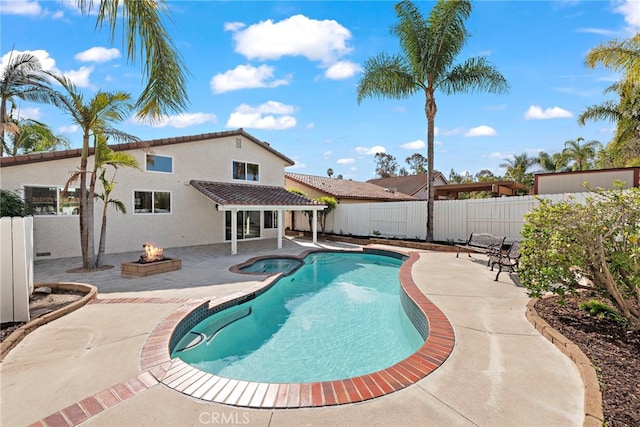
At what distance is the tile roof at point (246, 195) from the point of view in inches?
616

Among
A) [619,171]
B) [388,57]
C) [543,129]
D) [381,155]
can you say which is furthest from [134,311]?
[381,155]

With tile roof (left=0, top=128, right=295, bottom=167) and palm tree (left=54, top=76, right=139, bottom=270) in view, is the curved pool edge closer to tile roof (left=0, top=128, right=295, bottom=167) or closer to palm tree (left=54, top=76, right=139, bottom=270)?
palm tree (left=54, top=76, right=139, bottom=270)

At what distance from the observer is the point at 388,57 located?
1602 cm

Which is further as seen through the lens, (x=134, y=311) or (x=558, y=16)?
(x=558, y=16)

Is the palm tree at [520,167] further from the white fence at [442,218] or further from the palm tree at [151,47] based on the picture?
the palm tree at [151,47]

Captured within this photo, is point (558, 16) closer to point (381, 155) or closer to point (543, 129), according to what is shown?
point (543, 129)

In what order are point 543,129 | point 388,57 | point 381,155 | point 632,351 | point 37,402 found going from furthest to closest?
point 381,155 → point 543,129 → point 388,57 → point 632,351 → point 37,402

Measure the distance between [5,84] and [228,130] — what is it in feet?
32.0

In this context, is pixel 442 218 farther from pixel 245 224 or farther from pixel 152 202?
pixel 152 202

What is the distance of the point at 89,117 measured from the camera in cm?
1020

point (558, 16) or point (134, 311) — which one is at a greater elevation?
point (558, 16)

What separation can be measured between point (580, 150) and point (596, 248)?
46.6 meters

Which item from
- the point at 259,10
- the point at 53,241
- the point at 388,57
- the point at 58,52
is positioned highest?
the point at 388,57

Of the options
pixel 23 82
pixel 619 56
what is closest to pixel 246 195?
pixel 23 82
